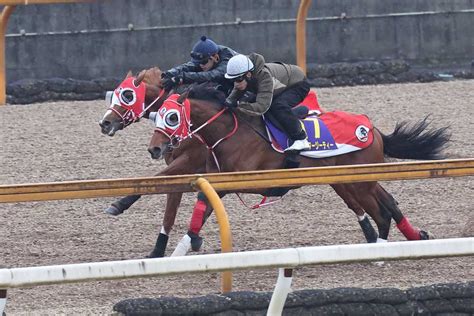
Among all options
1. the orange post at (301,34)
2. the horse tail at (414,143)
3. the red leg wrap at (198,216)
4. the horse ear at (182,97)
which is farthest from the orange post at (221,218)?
the orange post at (301,34)

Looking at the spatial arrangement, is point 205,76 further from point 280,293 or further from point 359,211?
point 280,293

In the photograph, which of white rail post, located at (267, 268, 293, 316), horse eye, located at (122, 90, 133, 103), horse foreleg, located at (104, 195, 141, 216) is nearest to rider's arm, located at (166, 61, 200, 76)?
horse eye, located at (122, 90, 133, 103)

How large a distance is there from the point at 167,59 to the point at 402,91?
2.76 meters

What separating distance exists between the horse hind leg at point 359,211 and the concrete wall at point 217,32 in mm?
6435

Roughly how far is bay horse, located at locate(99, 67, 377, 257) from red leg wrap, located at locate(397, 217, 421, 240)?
0.72 ft

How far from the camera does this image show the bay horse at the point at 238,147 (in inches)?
348

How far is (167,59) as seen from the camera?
15.6 m

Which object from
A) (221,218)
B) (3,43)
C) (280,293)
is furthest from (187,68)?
(3,43)

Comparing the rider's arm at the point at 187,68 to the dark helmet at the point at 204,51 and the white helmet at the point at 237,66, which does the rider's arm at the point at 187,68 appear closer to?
the dark helmet at the point at 204,51

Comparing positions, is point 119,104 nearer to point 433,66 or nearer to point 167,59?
point 167,59

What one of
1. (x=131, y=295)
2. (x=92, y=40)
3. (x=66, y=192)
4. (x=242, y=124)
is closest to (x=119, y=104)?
(x=242, y=124)

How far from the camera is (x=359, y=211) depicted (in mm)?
9422

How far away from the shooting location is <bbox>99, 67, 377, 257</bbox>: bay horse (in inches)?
364

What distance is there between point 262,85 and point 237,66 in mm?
255
